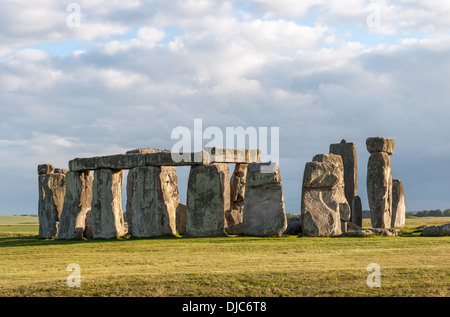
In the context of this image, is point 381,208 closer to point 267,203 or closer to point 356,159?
point 356,159

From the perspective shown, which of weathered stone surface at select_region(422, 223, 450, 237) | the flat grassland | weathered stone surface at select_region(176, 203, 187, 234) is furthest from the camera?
weathered stone surface at select_region(176, 203, 187, 234)

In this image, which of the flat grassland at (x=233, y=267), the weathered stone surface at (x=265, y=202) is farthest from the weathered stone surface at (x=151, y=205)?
the weathered stone surface at (x=265, y=202)

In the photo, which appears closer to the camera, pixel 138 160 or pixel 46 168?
pixel 138 160

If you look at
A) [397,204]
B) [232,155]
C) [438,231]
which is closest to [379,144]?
[397,204]

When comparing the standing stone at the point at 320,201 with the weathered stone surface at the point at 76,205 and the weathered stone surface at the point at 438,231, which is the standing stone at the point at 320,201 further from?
the weathered stone surface at the point at 76,205

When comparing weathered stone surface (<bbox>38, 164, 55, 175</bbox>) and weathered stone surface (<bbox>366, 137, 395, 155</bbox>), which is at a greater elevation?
weathered stone surface (<bbox>366, 137, 395, 155</bbox>)

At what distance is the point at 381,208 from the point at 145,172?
9.78 metres

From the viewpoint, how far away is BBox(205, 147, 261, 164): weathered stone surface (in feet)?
74.3

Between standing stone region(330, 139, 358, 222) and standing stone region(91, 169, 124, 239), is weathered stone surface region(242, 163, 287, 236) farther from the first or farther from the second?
standing stone region(330, 139, 358, 222)

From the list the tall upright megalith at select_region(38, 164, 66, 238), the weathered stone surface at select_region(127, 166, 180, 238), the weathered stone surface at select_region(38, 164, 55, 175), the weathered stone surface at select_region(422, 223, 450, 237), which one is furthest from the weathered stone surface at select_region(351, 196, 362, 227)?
the weathered stone surface at select_region(38, 164, 55, 175)

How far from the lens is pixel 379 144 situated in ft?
83.7

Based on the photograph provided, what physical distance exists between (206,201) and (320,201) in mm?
3750

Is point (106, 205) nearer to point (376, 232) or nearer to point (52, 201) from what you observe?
point (52, 201)
